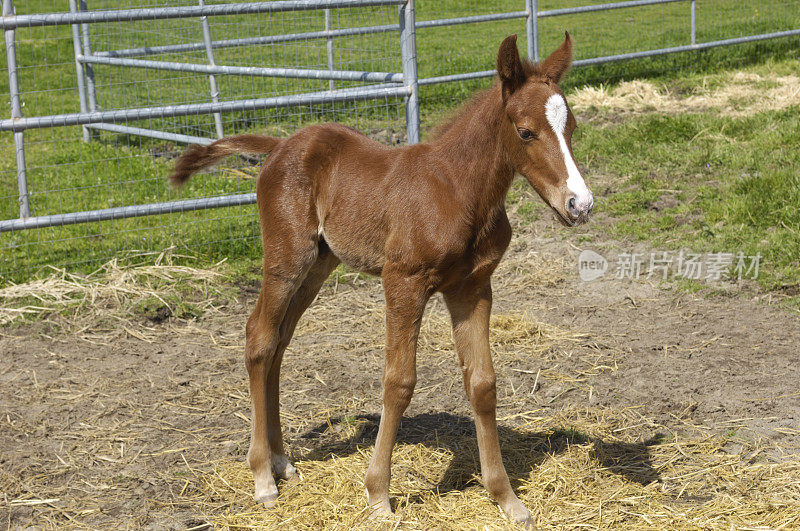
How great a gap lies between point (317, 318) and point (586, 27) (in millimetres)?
9065

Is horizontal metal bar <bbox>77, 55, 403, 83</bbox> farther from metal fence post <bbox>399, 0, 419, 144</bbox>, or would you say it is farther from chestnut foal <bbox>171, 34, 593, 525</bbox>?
chestnut foal <bbox>171, 34, 593, 525</bbox>

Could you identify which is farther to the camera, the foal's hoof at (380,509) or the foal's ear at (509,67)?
the foal's hoof at (380,509)

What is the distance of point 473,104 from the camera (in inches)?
130

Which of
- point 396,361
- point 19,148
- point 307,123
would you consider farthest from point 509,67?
point 307,123

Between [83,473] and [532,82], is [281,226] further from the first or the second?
[83,473]

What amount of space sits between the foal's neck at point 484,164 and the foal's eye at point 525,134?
15 centimetres

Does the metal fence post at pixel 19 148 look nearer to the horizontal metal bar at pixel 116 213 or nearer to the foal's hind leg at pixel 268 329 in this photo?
the horizontal metal bar at pixel 116 213

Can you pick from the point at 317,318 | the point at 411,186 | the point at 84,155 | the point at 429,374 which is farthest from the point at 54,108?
the point at 411,186

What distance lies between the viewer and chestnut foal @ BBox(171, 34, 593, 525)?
9.73 ft

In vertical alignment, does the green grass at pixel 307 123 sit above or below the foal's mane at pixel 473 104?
below

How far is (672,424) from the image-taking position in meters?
4.06

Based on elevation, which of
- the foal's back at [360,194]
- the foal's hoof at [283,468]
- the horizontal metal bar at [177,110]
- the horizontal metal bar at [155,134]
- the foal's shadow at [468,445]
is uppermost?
the horizontal metal bar at [177,110]

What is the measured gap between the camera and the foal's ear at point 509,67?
2877mm

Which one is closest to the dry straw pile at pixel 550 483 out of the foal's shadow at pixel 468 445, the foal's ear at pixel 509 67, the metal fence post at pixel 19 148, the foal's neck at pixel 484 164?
the foal's shadow at pixel 468 445
